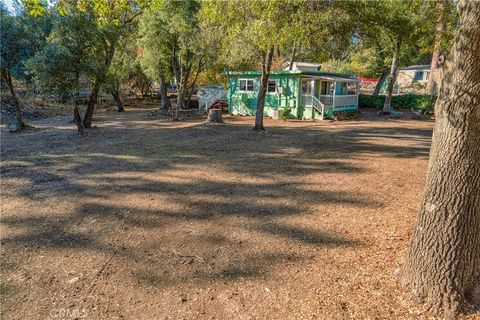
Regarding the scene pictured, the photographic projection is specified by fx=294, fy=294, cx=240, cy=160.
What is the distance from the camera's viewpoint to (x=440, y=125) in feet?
8.95

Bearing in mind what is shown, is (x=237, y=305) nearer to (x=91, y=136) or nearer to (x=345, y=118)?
(x=91, y=136)

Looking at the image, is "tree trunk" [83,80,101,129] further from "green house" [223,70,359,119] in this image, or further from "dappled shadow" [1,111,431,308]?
"green house" [223,70,359,119]

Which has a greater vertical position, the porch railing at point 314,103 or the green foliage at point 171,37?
the green foliage at point 171,37

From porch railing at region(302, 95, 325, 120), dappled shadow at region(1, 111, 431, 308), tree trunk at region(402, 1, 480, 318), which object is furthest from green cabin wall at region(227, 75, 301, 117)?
tree trunk at region(402, 1, 480, 318)

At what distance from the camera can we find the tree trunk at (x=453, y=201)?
2.52 meters

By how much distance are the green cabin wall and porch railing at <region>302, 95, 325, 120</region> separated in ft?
1.47

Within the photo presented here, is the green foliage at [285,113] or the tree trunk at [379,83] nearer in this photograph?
the green foliage at [285,113]

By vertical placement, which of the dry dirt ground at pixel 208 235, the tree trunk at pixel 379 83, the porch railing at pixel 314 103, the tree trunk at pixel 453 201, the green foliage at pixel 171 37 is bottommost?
the dry dirt ground at pixel 208 235

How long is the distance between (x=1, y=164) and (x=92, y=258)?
7.05 m

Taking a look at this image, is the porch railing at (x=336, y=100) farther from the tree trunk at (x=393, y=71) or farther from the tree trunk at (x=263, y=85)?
the tree trunk at (x=263, y=85)

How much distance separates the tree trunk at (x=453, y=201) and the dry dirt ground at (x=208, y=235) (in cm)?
34

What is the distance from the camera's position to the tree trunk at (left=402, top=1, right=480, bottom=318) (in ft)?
8.26

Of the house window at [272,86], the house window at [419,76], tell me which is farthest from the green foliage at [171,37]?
the house window at [419,76]

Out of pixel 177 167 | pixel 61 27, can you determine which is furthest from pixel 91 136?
pixel 177 167
